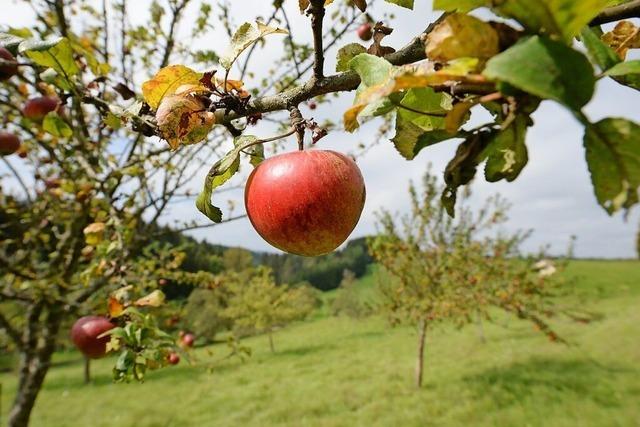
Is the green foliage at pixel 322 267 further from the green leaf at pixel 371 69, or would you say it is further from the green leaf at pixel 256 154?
the green leaf at pixel 371 69

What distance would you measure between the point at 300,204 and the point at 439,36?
501mm

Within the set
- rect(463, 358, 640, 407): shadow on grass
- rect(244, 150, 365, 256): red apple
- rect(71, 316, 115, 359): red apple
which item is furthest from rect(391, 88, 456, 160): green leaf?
rect(463, 358, 640, 407): shadow on grass

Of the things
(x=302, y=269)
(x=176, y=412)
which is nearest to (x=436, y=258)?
(x=176, y=412)

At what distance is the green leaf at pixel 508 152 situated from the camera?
520 millimetres

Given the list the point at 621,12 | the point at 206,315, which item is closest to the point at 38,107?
the point at 621,12

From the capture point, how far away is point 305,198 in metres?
0.92

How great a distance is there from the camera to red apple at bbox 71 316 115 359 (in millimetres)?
2031

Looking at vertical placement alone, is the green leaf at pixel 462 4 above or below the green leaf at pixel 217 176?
above

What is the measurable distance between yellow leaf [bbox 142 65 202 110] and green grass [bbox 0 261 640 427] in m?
5.78

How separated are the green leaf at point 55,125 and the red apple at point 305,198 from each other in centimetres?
125

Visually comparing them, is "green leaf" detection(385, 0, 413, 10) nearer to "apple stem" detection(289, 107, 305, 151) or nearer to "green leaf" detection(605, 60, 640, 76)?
"apple stem" detection(289, 107, 305, 151)

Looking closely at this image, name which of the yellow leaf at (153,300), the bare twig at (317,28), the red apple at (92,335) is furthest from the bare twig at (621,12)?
the red apple at (92,335)

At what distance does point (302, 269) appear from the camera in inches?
2338

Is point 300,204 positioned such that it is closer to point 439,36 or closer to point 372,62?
point 372,62
